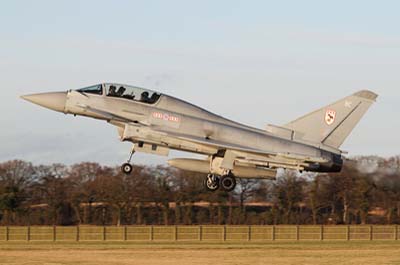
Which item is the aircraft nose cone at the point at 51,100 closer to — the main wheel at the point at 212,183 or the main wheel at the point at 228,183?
the main wheel at the point at 212,183

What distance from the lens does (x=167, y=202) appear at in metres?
86.1

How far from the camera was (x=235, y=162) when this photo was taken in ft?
147

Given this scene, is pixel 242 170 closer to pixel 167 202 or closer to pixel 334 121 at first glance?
pixel 334 121

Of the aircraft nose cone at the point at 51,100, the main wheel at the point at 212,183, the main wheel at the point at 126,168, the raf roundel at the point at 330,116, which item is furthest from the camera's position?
the raf roundel at the point at 330,116

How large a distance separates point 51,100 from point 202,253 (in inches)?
624

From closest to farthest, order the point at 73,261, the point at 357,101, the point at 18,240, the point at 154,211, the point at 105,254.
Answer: the point at 357,101 → the point at 73,261 → the point at 105,254 → the point at 18,240 → the point at 154,211

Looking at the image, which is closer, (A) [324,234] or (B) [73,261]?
(B) [73,261]

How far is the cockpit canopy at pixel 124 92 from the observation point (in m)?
43.3

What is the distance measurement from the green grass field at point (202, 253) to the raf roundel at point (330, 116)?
7.41 metres

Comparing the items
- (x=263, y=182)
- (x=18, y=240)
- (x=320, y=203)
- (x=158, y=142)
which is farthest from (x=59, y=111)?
(x=263, y=182)

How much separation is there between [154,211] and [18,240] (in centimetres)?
2015

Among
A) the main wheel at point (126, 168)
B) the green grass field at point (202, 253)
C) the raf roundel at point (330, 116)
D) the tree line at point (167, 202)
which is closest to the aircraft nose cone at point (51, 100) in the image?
the main wheel at point (126, 168)

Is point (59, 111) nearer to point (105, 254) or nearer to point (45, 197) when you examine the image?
point (105, 254)

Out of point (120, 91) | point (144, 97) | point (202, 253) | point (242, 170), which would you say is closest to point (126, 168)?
point (144, 97)
